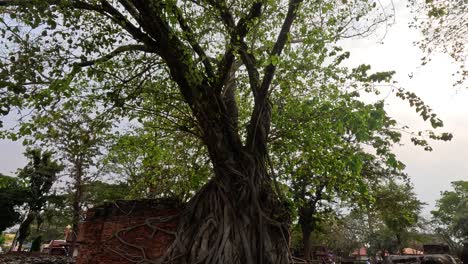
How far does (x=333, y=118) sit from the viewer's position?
252 inches

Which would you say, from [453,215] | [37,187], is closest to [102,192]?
[37,187]

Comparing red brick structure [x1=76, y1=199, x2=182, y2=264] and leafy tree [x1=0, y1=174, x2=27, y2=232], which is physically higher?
leafy tree [x1=0, y1=174, x2=27, y2=232]

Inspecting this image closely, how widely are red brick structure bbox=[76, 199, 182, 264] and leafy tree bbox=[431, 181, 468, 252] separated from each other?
2987cm

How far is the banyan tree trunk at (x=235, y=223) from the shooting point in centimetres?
519

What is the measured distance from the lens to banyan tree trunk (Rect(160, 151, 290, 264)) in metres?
5.19

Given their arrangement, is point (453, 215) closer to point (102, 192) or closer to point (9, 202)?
point (102, 192)

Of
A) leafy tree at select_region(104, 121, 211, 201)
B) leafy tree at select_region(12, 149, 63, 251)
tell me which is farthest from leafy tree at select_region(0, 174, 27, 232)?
leafy tree at select_region(104, 121, 211, 201)

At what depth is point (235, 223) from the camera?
549cm

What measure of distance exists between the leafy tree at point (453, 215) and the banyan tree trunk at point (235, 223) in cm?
2938

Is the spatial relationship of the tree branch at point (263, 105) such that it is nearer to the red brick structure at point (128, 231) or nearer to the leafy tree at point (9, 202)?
the red brick structure at point (128, 231)

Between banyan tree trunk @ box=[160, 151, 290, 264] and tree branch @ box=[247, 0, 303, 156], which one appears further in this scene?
tree branch @ box=[247, 0, 303, 156]

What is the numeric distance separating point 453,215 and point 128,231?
32518 mm

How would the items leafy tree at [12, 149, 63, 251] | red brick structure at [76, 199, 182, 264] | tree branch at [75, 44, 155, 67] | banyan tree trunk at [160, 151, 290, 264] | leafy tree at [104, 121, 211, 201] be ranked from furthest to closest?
leafy tree at [12, 149, 63, 251]
leafy tree at [104, 121, 211, 201]
red brick structure at [76, 199, 182, 264]
tree branch at [75, 44, 155, 67]
banyan tree trunk at [160, 151, 290, 264]

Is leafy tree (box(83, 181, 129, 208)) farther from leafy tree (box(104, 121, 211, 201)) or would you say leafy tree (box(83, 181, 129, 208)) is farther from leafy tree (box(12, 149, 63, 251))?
leafy tree (box(104, 121, 211, 201))
